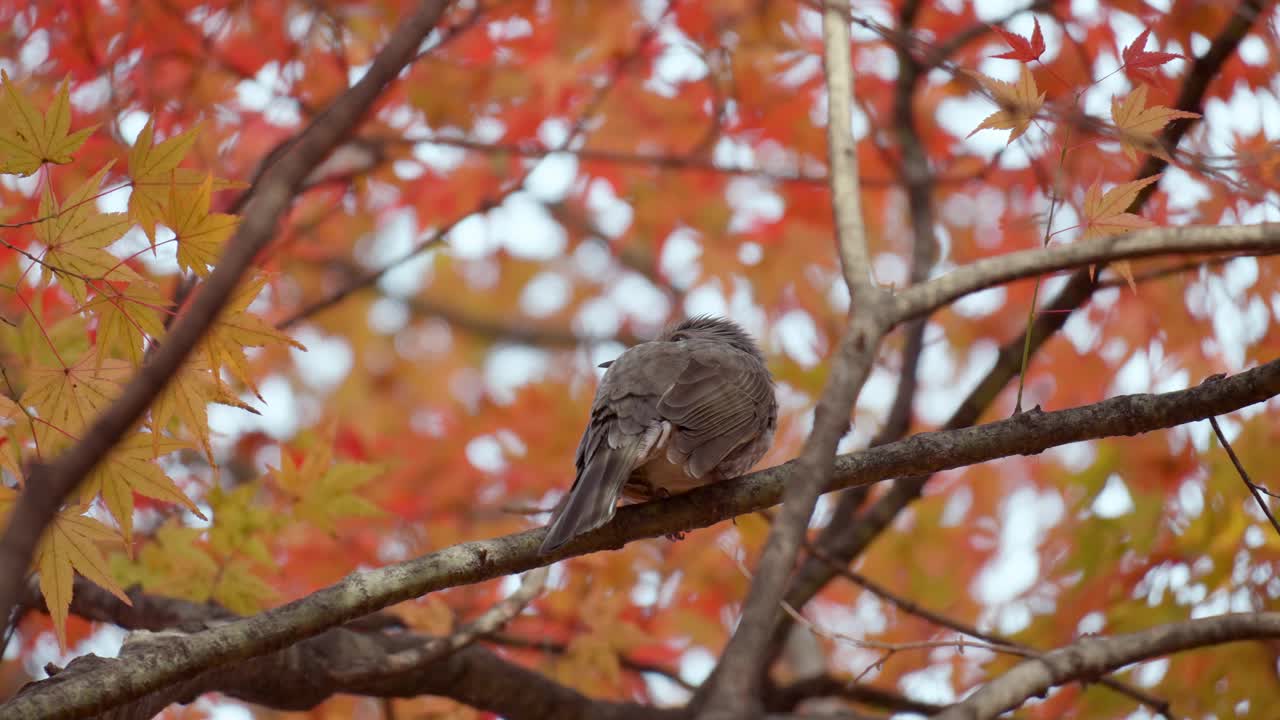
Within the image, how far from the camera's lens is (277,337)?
278 centimetres

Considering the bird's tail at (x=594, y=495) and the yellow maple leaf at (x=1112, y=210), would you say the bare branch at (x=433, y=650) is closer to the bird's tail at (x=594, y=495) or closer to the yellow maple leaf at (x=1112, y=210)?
the bird's tail at (x=594, y=495)

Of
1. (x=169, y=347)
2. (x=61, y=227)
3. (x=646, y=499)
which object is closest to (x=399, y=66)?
(x=169, y=347)

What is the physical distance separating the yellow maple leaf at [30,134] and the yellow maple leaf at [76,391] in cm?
52

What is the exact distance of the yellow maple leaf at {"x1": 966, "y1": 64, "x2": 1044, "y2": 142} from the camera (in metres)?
2.90

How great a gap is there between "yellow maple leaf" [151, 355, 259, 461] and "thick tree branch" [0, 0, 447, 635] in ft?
3.22

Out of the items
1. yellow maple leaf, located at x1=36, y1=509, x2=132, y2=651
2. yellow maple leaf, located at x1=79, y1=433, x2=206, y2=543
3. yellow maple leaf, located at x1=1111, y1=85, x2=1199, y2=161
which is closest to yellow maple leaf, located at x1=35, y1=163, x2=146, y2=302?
yellow maple leaf, located at x1=79, y1=433, x2=206, y2=543

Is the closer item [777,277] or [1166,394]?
[1166,394]

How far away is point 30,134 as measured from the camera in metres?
2.62

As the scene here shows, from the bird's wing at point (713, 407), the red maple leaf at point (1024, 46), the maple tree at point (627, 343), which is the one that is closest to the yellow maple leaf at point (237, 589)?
the maple tree at point (627, 343)

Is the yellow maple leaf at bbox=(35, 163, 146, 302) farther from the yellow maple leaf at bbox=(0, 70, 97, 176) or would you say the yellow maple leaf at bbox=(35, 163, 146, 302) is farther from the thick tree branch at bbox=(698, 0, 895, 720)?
the thick tree branch at bbox=(698, 0, 895, 720)

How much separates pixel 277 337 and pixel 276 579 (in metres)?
3.07

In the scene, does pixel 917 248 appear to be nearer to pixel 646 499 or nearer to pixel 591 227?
pixel 646 499

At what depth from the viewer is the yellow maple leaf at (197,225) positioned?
8.87 ft

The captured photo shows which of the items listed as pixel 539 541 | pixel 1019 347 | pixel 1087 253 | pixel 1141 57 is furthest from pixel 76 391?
pixel 1019 347
